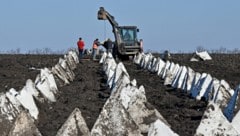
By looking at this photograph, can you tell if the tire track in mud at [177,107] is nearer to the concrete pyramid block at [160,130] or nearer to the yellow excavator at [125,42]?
the concrete pyramid block at [160,130]

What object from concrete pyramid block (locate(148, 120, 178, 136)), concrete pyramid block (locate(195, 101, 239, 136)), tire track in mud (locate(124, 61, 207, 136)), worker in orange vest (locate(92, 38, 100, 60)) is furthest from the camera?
worker in orange vest (locate(92, 38, 100, 60))

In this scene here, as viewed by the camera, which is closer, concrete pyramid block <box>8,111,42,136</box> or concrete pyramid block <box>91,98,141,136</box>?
concrete pyramid block <box>91,98,141,136</box>

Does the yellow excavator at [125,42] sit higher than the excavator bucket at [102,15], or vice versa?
the excavator bucket at [102,15]

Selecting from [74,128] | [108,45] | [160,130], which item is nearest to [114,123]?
[74,128]

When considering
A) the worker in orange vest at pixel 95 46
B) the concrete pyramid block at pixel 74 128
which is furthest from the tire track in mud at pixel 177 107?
the worker in orange vest at pixel 95 46

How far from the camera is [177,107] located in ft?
49.0

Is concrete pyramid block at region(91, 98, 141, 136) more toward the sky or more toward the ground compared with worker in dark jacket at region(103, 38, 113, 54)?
more toward the sky

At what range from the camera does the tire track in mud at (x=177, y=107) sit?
38.7 ft

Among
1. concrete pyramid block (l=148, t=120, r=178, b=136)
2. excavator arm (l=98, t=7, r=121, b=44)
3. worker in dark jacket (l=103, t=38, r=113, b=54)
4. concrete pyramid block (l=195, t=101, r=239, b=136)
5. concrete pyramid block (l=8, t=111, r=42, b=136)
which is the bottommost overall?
worker in dark jacket (l=103, t=38, r=113, b=54)

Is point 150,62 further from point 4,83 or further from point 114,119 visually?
point 114,119

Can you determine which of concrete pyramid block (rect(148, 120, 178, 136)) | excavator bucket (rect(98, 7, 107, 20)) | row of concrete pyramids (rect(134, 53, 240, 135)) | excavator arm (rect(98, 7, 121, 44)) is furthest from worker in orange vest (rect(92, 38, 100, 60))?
concrete pyramid block (rect(148, 120, 178, 136))

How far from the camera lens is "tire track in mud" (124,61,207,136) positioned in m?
11.8

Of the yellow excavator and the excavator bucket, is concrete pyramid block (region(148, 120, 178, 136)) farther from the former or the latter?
the excavator bucket

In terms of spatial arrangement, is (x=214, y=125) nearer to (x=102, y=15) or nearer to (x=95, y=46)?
(x=95, y=46)
